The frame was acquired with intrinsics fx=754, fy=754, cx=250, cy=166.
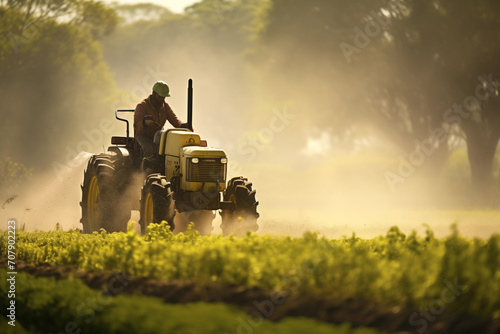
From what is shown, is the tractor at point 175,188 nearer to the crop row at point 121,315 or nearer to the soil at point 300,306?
the crop row at point 121,315

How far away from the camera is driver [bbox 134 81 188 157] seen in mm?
15656

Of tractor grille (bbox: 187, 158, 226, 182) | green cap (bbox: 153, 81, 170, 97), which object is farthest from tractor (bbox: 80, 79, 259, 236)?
green cap (bbox: 153, 81, 170, 97)

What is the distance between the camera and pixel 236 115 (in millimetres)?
68000

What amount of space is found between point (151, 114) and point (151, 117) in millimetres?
404

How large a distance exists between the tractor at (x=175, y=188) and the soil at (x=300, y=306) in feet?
16.0

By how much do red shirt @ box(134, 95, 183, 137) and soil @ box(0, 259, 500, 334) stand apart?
7263 millimetres

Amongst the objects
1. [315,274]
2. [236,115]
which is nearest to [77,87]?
[236,115]

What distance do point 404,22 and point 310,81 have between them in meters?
6.10

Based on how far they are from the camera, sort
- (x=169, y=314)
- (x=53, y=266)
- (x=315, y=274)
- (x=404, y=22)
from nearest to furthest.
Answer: (x=169, y=314) < (x=315, y=274) < (x=53, y=266) < (x=404, y=22)

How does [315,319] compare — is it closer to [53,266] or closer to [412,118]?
[53,266]

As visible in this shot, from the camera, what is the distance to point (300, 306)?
6.97 m

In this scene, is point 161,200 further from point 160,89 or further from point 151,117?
point 160,89

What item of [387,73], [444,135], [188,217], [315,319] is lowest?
[315,319]

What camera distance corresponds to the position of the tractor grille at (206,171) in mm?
14289
